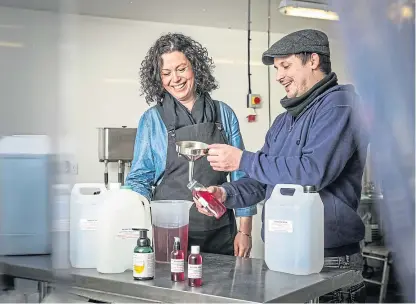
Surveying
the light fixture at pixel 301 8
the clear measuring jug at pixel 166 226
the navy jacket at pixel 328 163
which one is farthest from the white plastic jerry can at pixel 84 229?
the light fixture at pixel 301 8

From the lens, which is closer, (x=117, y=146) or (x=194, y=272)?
(x=194, y=272)

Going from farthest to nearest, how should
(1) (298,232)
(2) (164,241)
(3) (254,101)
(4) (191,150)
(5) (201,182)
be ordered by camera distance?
(3) (254,101) → (5) (201,182) → (4) (191,150) → (2) (164,241) → (1) (298,232)

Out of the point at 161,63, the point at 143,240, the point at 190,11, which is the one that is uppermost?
the point at 190,11

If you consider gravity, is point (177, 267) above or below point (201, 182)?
below

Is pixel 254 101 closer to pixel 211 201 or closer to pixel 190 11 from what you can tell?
pixel 190 11

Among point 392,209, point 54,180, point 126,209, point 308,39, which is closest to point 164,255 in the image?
point 126,209

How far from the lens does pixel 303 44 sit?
81.9 inches

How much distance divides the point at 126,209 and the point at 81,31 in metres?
1.96

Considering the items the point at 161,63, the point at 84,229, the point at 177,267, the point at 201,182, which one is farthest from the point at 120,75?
the point at 177,267

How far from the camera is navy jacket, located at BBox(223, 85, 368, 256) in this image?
5.82 feet

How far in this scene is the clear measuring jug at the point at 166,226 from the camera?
1938mm

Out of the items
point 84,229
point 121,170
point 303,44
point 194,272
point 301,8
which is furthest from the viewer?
point 301,8

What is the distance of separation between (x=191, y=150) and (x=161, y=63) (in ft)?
2.25

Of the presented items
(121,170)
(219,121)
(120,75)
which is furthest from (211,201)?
(120,75)
